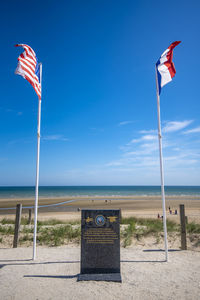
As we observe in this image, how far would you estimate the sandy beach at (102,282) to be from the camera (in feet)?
14.1

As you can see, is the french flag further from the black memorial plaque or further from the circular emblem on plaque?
the circular emblem on plaque

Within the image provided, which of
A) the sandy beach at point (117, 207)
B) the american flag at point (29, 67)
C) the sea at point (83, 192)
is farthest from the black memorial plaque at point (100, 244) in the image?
the sea at point (83, 192)

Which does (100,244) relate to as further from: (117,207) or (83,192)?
(83,192)

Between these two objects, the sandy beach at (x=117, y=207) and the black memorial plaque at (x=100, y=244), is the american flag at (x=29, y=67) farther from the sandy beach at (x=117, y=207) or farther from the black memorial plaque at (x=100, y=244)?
the sandy beach at (x=117, y=207)

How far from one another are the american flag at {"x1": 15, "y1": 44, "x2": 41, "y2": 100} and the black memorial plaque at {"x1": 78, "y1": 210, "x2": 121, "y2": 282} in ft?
15.9

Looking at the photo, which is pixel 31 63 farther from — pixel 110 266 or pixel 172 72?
pixel 110 266

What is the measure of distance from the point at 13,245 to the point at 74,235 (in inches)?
104

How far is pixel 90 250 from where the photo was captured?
17.4 feet

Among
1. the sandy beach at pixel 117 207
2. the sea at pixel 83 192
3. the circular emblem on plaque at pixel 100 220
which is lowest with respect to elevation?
the sea at pixel 83 192

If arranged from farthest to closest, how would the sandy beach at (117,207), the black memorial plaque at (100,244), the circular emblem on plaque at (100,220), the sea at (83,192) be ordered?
1. the sea at (83,192)
2. the sandy beach at (117,207)
3. the circular emblem on plaque at (100,220)
4. the black memorial plaque at (100,244)

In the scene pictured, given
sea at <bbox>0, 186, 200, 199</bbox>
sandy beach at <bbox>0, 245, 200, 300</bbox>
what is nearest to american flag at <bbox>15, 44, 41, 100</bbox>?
sandy beach at <bbox>0, 245, 200, 300</bbox>

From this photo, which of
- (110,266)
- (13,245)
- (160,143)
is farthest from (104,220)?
(13,245)

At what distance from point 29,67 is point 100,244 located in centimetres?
626

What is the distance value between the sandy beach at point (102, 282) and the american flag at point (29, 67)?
5.81 meters
